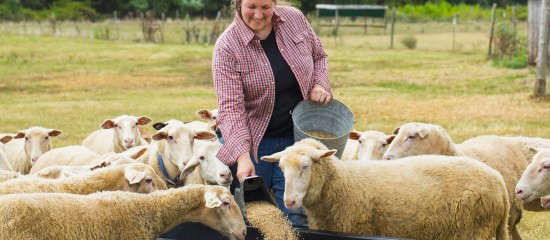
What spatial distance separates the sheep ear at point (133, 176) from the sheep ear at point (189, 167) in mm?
919

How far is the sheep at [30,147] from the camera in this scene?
10.2 m

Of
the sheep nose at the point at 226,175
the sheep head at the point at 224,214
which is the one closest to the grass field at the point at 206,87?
the sheep nose at the point at 226,175

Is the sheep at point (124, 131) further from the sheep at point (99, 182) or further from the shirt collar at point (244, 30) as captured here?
the shirt collar at point (244, 30)

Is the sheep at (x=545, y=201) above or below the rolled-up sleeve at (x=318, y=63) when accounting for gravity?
below

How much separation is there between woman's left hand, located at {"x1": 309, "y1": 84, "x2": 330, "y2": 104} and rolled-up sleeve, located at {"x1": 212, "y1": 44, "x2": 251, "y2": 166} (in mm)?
549

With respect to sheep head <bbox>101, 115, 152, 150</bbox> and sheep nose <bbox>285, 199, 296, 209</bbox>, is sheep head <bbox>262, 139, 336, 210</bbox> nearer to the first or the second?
sheep nose <bbox>285, 199, 296, 209</bbox>

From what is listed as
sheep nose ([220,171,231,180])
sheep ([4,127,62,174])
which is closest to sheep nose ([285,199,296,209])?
sheep nose ([220,171,231,180])

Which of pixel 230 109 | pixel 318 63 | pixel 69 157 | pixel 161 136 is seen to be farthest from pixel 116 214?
pixel 69 157

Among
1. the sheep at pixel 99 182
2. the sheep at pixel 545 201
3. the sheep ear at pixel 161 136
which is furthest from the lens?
the sheep ear at pixel 161 136

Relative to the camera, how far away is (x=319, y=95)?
20.4 feet

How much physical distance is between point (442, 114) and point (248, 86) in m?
10.5

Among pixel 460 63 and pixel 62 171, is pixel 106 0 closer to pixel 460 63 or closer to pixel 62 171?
pixel 460 63

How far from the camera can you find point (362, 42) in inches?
1515

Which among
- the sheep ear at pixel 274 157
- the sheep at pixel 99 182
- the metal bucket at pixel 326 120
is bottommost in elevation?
the sheep at pixel 99 182
